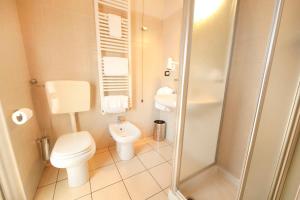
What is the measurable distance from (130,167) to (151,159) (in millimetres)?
311

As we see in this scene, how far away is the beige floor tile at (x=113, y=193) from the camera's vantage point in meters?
1.25

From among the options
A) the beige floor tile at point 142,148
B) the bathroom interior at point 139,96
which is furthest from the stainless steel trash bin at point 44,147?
the beige floor tile at point 142,148

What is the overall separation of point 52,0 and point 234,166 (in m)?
2.66

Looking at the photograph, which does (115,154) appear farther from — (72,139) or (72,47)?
(72,47)

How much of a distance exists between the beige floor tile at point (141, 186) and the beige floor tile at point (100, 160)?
16.2 inches

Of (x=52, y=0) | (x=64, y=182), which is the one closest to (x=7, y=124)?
(x=64, y=182)

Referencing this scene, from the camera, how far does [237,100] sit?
1.34 meters

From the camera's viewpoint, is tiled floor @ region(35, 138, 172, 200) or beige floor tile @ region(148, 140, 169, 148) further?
beige floor tile @ region(148, 140, 169, 148)

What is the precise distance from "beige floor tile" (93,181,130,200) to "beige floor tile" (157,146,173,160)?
722 millimetres

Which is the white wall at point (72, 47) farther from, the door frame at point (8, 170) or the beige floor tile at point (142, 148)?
the door frame at point (8, 170)

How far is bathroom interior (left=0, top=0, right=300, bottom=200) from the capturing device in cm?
78

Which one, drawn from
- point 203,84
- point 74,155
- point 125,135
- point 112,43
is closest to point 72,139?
point 74,155

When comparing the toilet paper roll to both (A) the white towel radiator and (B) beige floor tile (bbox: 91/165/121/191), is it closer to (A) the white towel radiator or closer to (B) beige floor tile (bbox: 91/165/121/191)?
(A) the white towel radiator

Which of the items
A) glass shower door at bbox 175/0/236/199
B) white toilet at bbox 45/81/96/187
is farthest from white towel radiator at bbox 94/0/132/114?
glass shower door at bbox 175/0/236/199
